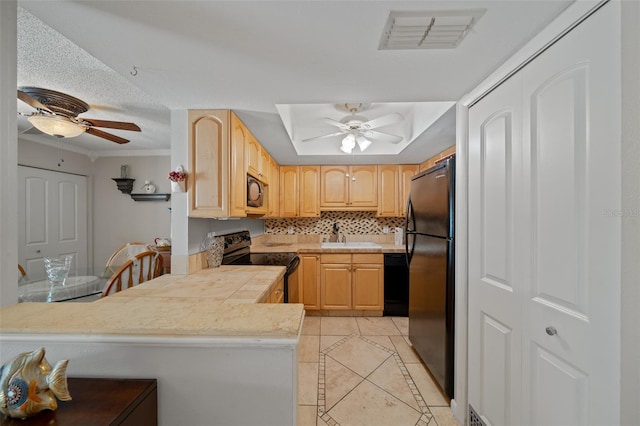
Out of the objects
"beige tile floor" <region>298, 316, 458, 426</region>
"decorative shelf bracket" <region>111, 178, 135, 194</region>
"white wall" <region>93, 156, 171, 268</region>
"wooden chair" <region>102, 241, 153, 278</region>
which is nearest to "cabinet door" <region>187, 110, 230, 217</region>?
"beige tile floor" <region>298, 316, 458, 426</region>

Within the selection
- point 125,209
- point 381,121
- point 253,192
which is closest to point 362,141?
point 381,121

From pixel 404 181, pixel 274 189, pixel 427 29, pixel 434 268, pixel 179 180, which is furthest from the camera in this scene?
pixel 404 181

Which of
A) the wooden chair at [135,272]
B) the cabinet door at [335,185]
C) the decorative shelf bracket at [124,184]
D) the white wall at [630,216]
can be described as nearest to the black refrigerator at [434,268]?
the white wall at [630,216]

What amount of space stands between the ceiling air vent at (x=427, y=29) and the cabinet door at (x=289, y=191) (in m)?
2.59

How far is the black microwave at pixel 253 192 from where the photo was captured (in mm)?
2078

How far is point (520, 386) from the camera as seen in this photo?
107 cm

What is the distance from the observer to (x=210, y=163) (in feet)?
5.55

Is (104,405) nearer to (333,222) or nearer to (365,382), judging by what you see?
(365,382)

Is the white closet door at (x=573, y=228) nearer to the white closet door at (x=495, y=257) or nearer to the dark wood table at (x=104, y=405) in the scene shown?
the white closet door at (x=495, y=257)

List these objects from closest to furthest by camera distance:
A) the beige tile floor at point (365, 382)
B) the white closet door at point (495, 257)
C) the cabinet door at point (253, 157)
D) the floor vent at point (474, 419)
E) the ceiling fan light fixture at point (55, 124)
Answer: the white closet door at point (495, 257) < the floor vent at point (474, 419) < the beige tile floor at point (365, 382) < the ceiling fan light fixture at point (55, 124) < the cabinet door at point (253, 157)

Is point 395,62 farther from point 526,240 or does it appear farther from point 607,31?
point 526,240

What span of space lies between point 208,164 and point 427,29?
1494 millimetres

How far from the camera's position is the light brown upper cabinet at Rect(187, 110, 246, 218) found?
5.55 feet

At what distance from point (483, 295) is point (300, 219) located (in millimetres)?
2832
